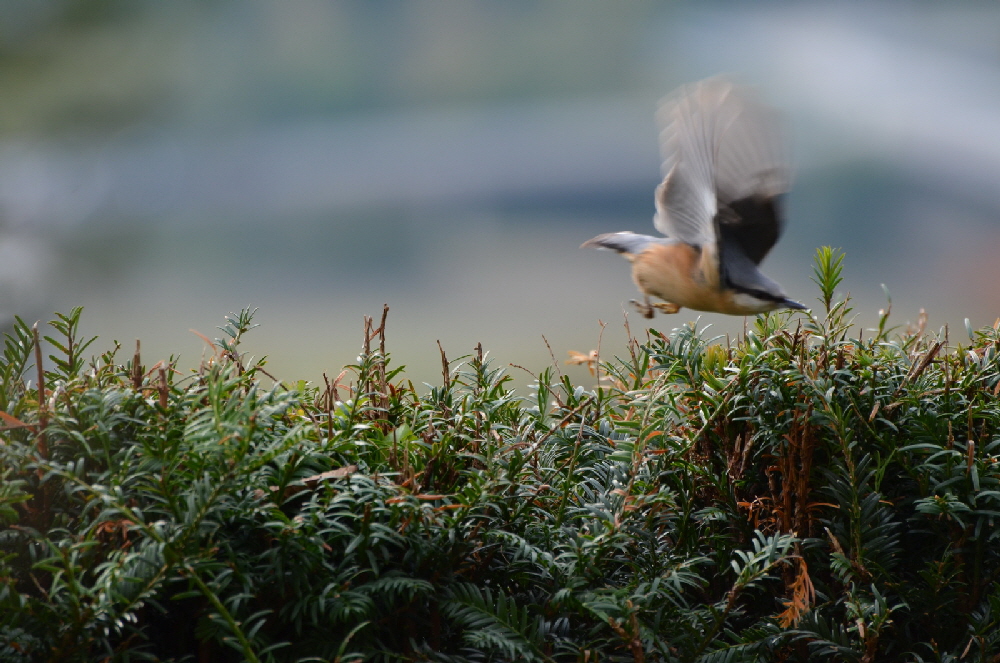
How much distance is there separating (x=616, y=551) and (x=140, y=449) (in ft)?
1.04

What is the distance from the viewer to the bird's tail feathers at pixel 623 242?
0.71 m

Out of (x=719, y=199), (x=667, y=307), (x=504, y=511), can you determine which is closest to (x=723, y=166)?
(x=719, y=199)

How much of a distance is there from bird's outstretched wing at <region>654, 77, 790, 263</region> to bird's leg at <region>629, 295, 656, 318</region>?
0.07 m

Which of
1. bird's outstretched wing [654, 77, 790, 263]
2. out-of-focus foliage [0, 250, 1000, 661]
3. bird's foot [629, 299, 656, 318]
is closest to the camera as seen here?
out-of-focus foliage [0, 250, 1000, 661]

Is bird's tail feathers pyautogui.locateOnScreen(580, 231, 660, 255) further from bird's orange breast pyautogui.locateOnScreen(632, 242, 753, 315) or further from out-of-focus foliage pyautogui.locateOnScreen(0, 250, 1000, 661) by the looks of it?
out-of-focus foliage pyautogui.locateOnScreen(0, 250, 1000, 661)

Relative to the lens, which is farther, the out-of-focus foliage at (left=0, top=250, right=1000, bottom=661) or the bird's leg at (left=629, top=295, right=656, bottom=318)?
the bird's leg at (left=629, top=295, right=656, bottom=318)

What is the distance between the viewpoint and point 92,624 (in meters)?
0.41

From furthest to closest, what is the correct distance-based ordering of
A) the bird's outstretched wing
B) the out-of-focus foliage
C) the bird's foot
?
the bird's foot, the bird's outstretched wing, the out-of-focus foliage

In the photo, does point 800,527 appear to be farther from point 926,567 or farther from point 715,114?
point 715,114

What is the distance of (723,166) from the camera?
0.61 m

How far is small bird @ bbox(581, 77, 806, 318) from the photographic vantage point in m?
0.58

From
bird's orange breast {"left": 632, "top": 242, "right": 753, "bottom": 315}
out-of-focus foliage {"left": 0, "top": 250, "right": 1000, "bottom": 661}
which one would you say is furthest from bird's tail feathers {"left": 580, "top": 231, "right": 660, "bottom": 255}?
out-of-focus foliage {"left": 0, "top": 250, "right": 1000, "bottom": 661}

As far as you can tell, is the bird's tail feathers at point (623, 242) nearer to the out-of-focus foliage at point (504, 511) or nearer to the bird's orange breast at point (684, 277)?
the bird's orange breast at point (684, 277)

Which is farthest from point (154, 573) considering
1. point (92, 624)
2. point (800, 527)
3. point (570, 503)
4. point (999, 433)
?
point (999, 433)
